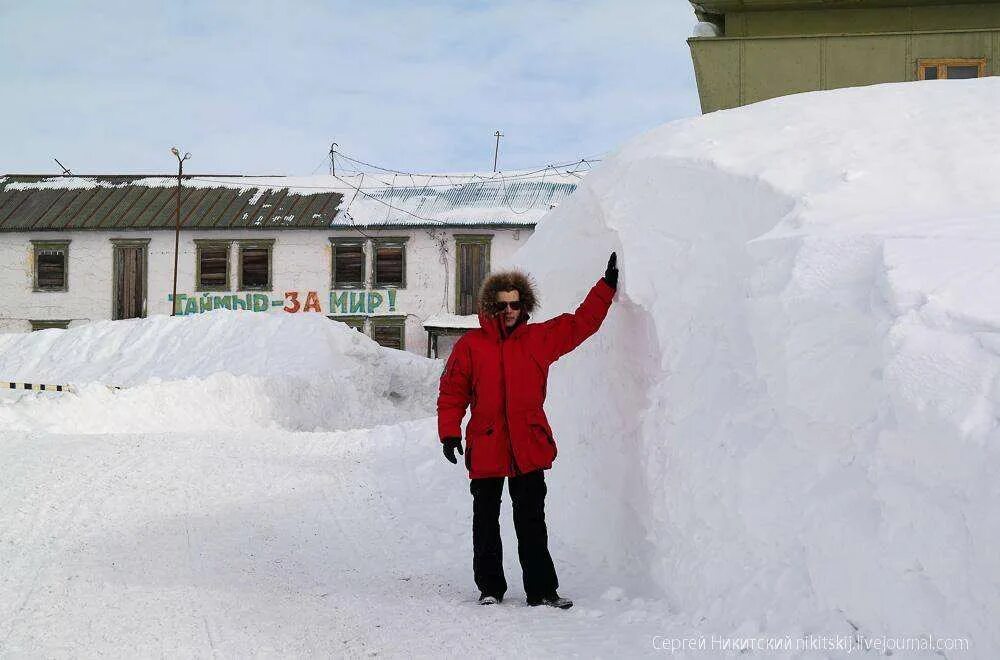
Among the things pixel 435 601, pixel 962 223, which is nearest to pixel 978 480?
pixel 962 223

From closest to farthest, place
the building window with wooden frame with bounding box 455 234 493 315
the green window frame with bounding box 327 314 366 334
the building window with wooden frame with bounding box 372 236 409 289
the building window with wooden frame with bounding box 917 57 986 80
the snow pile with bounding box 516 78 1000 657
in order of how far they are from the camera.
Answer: the snow pile with bounding box 516 78 1000 657 < the building window with wooden frame with bounding box 917 57 986 80 < the building window with wooden frame with bounding box 455 234 493 315 < the green window frame with bounding box 327 314 366 334 < the building window with wooden frame with bounding box 372 236 409 289

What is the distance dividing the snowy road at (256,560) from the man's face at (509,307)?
1.44 meters

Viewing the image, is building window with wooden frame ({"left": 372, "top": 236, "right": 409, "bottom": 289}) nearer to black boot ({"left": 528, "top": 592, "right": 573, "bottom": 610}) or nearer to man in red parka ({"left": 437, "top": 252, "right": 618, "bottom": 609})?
man in red parka ({"left": 437, "top": 252, "right": 618, "bottom": 609})

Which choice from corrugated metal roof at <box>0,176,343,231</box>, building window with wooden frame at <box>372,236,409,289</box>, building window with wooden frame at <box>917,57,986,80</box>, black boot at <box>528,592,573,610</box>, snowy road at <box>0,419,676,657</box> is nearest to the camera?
snowy road at <box>0,419,676,657</box>

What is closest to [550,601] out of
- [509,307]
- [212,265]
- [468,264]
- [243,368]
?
[509,307]

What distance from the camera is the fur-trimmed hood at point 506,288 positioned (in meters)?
4.66

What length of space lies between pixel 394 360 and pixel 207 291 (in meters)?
9.17

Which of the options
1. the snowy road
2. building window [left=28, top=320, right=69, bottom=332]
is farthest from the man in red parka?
building window [left=28, top=320, right=69, bottom=332]

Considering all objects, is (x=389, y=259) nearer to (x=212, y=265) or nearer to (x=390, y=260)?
(x=390, y=260)

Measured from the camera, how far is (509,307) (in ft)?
15.3

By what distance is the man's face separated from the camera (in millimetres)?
4637

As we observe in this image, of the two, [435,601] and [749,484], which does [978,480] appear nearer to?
[749,484]

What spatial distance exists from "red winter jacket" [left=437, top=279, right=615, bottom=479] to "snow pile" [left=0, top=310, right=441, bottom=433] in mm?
9826

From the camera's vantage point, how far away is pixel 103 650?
11.6 feet
